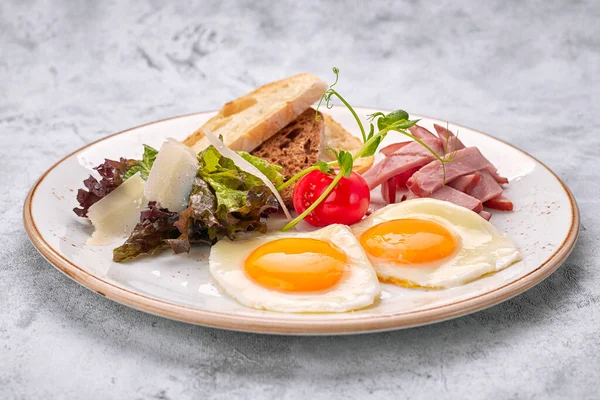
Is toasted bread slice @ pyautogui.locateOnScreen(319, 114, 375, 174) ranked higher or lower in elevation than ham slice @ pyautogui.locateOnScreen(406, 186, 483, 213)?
lower

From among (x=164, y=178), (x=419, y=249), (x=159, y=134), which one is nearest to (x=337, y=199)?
(x=419, y=249)

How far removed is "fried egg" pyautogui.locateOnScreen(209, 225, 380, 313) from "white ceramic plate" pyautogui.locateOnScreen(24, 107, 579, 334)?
75 mm

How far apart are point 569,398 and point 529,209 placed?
6.22 ft

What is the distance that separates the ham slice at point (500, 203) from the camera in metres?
5.16

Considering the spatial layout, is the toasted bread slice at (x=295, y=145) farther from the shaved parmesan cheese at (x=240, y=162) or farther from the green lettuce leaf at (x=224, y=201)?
the shaved parmesan cheese at (x=240, y=162)

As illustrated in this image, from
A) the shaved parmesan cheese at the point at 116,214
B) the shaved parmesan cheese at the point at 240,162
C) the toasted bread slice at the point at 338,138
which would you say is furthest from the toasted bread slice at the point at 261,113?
the shaved parmesan cheese at the point at 116,214

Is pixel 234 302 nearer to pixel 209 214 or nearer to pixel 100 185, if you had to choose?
pixel 209 214

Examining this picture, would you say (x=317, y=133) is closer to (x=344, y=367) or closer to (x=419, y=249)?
(x=419, y=249)

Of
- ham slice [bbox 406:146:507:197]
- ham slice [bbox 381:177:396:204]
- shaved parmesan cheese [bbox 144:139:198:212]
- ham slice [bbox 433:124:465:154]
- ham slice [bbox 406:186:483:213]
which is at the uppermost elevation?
shaved parmesan cheese [bbox 144:139:198:212]

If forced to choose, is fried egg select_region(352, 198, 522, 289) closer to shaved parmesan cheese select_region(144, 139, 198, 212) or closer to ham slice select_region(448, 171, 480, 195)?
ham slice select_region(448, 171, 480, 195)

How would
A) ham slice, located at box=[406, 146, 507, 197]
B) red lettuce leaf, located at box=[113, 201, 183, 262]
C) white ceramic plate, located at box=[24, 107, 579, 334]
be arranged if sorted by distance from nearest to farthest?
white ceramic plate, located at box=[24, 107, 579, 334]
red lettuce leaf, located at box=[113, 201, 183, 262]
ham slice, located at box=[406, 146, 507, 197]

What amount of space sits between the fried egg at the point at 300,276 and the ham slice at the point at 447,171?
0.98 metres

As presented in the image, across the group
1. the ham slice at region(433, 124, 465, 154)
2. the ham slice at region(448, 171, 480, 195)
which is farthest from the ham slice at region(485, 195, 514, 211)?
Answer: the ham slice at region(433, 124, 465, 154)

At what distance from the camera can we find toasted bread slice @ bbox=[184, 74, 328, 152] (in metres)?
5.73
